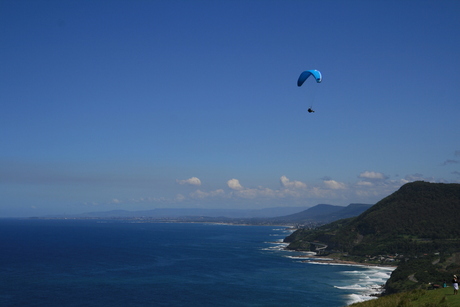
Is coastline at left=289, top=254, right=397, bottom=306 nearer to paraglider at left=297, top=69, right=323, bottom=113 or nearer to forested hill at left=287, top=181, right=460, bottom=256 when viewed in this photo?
forested hill at left=287, top=181, right=460, bottom=256

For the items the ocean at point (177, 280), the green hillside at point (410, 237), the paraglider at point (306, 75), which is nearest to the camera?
the paraglider at point (306, 75)

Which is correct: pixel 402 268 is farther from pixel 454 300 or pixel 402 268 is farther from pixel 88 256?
pixel 88 256

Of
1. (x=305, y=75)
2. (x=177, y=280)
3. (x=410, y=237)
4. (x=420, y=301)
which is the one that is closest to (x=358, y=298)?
(x=177, y=280)

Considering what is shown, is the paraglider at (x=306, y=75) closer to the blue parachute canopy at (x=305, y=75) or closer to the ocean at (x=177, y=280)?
the blue parachute canopy at (x=305, y=75)

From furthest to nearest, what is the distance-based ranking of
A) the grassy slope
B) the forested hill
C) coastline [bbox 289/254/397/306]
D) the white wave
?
the forested hill, coastline [bbox 289/254/397/306], the white wave, the grassy slope

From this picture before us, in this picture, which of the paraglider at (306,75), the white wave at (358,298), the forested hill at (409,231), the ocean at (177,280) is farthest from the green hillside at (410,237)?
the paraglider at (306,75)

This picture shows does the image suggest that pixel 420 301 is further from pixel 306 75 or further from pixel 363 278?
pixel 363 278

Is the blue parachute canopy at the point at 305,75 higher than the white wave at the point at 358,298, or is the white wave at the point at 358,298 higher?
the blue parachute canopy at the point at 305,75

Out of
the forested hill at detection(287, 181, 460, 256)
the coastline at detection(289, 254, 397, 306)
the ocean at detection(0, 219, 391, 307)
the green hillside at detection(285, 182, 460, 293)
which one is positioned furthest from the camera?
the forested hill at detection(287, 181, 460, 256)

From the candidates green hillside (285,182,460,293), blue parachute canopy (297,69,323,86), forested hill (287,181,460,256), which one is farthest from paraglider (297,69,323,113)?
forested hill (287,181,460,256)

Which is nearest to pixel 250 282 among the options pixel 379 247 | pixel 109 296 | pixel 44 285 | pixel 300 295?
pixel 300 295

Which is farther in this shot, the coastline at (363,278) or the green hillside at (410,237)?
the green hillside at (410,237)
